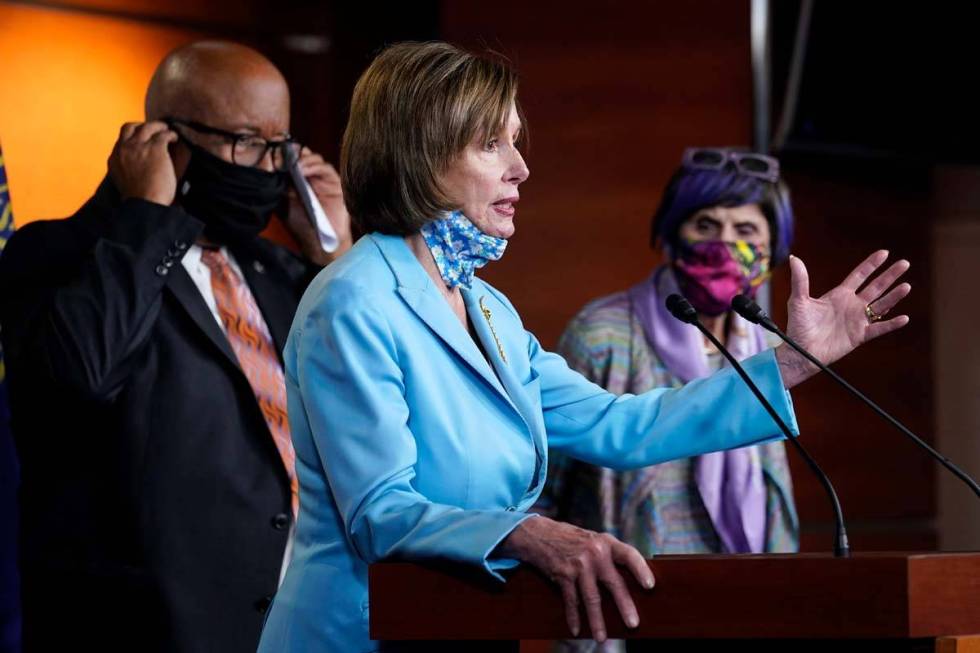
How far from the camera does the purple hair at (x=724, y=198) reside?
11.3 ft

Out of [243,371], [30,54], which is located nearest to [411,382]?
[243,371]

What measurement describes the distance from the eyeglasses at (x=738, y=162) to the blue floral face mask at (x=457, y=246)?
5.55ft

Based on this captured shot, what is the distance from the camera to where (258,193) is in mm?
2852

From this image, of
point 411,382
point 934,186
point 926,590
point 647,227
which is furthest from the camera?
point 934,186

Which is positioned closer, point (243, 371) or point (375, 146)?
point (375, 146)

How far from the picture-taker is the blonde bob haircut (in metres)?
1.84

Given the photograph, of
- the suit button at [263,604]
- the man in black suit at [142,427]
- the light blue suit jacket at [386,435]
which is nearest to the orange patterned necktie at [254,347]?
the man in black suit at [142,427]

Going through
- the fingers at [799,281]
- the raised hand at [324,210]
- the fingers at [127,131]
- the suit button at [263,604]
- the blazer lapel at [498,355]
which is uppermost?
the fingers at [127,131]

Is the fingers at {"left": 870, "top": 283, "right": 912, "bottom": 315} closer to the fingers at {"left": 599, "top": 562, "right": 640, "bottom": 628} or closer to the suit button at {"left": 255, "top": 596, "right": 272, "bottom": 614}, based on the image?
the fingers at {"left": 599, "top": 562, "right": 640, "bottom": 628}

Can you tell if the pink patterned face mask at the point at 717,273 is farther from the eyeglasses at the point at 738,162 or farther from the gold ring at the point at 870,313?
the gold ring at the point at 870,313

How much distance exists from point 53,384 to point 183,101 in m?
0.64

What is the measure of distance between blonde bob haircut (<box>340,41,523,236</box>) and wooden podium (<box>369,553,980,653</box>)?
0.51 meters

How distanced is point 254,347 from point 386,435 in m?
1.14

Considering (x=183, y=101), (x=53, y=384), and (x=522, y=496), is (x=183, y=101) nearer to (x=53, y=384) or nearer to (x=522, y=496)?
(x=53, y=384)
